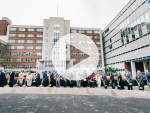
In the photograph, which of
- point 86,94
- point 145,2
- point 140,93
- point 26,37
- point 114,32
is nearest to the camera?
point 140,93

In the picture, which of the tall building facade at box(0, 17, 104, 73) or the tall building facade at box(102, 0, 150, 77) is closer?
the tall building facade at box(102, 0, 150, 77)

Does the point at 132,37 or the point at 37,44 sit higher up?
the point at 37,44

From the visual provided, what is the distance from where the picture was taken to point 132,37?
29812mm

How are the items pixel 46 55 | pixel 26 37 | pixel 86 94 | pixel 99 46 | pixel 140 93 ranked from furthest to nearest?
pixel 99 46
pixel 26 37
pixel 46 55
pixel 86 94
pixel 140 93

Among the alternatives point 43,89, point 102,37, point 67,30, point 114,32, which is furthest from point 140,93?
point 102,37

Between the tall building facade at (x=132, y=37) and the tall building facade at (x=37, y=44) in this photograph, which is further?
the tall building facade at (x=37, y=44)

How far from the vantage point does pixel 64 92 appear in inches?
369

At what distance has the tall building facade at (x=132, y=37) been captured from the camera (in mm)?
25156

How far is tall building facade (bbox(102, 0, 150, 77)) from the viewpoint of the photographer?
82.5 ft

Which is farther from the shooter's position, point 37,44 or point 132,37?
point 37,44

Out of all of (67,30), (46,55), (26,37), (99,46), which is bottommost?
(46,55)

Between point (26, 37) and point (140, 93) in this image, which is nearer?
point (140, 93)

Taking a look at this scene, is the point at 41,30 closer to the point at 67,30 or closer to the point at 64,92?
the point at 67,30

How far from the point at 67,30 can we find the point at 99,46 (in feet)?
61.3
